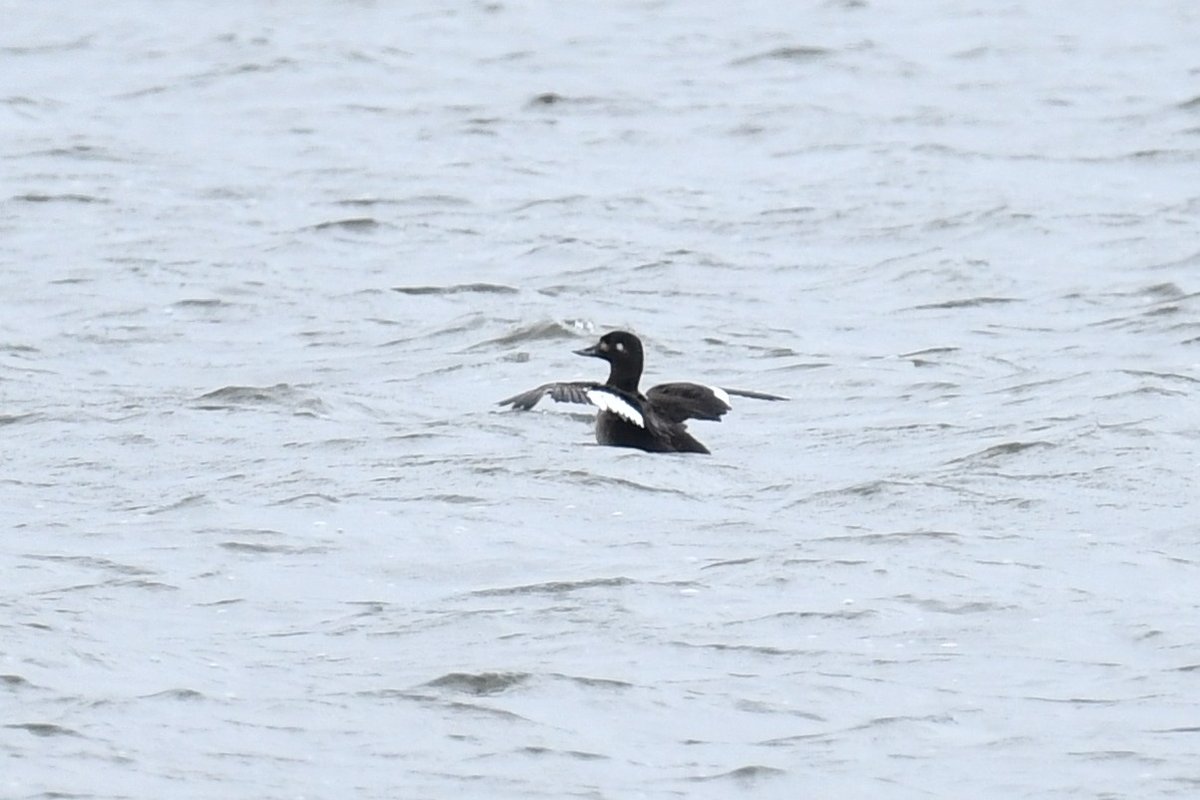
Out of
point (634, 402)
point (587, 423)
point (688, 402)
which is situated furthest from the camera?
point (587, 423)

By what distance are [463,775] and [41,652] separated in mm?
1765

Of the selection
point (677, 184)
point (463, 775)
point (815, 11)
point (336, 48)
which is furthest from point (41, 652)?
point (815, 11)

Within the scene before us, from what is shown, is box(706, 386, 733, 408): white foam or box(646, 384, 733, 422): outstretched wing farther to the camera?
box(706, 386, 733, 408): white foam

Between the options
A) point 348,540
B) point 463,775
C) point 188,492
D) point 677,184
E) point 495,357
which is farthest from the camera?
point 677,184

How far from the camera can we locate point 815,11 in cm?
2970

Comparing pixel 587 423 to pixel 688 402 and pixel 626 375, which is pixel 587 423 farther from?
pixel 688 402

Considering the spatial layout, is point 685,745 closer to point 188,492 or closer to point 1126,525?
point 1126,525

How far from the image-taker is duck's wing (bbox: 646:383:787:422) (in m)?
12.3

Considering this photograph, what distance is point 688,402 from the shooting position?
40.7ft

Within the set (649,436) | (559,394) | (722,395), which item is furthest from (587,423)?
(649,436)

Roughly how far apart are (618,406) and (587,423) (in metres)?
1.25

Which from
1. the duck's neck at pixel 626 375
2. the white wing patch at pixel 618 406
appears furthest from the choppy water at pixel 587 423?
the duck's neck at pixel 626 375

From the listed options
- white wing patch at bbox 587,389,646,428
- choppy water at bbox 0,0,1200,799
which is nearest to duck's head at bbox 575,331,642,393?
choppy water at bbox 0,0,1200,799

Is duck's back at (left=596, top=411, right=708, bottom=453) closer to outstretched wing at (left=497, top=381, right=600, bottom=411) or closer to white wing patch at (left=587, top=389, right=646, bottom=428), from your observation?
white wing patch at (left=587, top=389, right=646, bottom=428)
